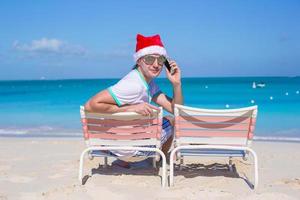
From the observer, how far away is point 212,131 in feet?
14.0

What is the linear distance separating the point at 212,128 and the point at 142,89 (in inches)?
31.8

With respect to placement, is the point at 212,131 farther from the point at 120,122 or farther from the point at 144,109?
the point at 120,122

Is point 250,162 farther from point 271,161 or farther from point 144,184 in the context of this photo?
point 144,184

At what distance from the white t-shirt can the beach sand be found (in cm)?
86

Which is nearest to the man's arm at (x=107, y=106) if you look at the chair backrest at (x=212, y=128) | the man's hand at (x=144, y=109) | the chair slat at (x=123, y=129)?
the man's hand at (x=144, y=109)

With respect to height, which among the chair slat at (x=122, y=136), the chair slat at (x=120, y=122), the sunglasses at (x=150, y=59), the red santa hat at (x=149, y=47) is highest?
the red santa hat at (x=149, y=47)

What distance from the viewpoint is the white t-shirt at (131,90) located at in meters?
4.30

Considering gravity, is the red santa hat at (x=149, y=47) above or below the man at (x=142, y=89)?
above

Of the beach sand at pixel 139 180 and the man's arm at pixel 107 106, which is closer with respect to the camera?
the beach sand at pixel 139 180

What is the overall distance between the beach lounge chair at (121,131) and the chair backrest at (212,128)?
23 cm

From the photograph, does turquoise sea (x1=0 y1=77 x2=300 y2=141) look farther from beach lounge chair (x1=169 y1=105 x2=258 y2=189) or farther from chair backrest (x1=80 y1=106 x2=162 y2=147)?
chair backrest (x1=80 y1=106 x2=162 y2=147)

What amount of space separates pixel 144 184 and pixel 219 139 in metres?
0.89

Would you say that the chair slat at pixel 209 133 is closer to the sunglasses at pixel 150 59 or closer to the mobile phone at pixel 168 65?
the mobile phone at pixel 168 65

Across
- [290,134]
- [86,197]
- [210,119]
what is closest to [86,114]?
[86,197]
